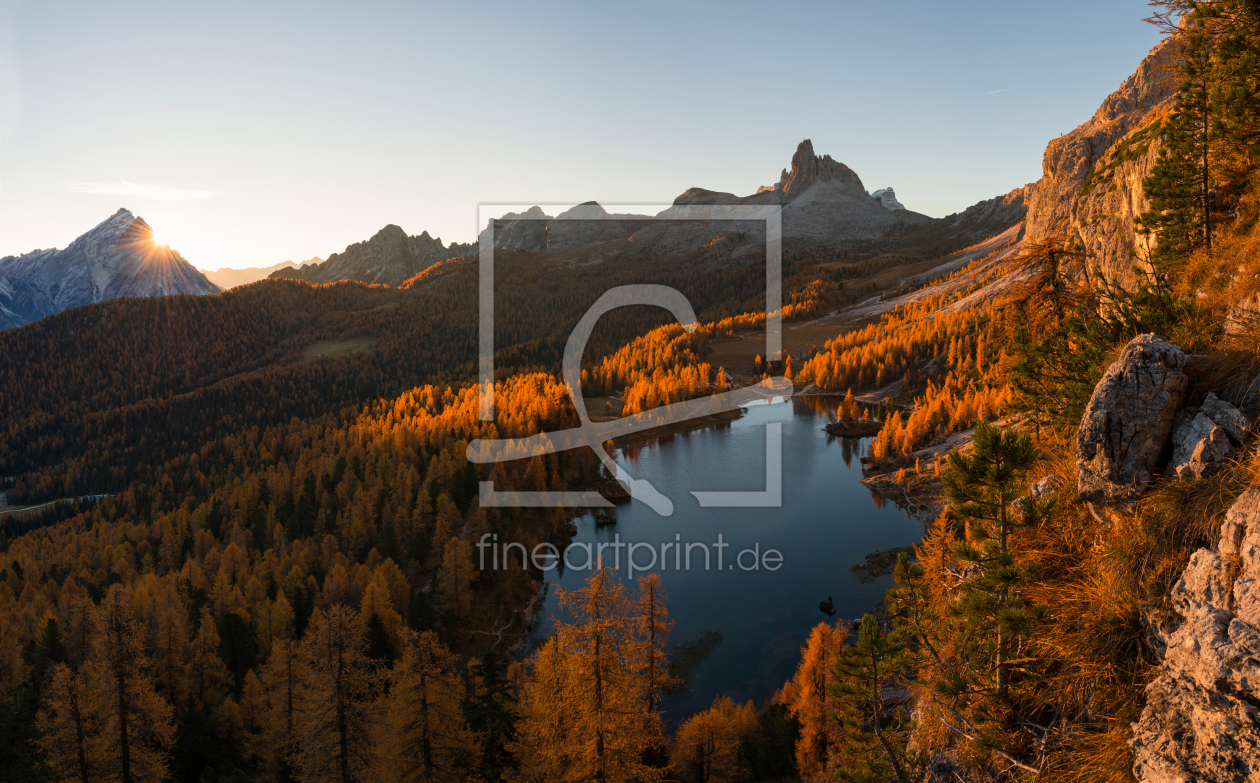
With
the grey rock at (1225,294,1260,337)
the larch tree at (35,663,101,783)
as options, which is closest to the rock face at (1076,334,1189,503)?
the grey rock at (1225,294,1260,337)

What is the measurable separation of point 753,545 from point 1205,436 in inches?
2652

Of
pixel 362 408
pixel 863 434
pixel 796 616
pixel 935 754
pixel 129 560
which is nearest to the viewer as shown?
pixel 935 754

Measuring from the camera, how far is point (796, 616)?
2331 inches

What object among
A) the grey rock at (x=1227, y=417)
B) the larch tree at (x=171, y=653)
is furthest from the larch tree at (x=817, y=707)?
the larch tree at (x=171, y=653)

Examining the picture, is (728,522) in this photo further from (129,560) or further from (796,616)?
(129,560)

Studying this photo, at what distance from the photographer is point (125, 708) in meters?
34.5

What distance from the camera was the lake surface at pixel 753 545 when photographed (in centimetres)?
5385

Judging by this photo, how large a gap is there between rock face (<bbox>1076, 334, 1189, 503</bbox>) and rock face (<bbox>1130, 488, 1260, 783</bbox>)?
7.68 ft

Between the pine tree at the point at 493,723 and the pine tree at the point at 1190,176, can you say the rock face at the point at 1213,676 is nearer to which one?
the pine tree at the point at 1190,176

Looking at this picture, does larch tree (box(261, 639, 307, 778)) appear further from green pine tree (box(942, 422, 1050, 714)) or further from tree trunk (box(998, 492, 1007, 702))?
tree trunk (box(998, 492, 1007, 702))

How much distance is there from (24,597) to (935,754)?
8609cm

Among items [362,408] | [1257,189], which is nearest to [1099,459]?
[1257,189]

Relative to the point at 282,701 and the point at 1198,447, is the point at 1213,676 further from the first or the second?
the point at 282,701

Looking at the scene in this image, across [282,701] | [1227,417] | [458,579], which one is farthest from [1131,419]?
[458,579]
